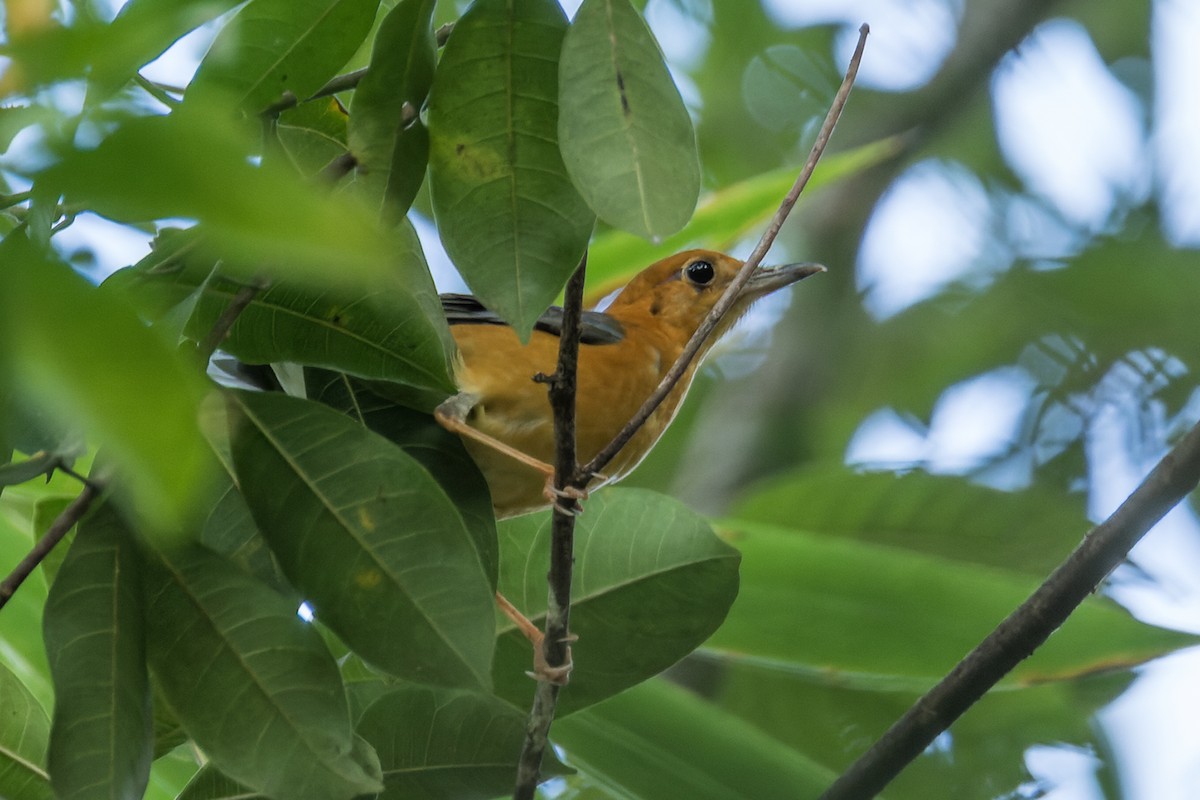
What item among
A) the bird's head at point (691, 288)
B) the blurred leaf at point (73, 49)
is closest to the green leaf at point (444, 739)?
the blurred leaf at point (73, 49)

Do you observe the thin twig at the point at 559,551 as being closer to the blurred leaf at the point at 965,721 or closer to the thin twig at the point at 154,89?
the thin twig at the point at 154,89

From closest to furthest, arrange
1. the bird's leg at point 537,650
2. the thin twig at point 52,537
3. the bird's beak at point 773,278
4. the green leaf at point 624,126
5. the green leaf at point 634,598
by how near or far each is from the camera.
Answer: the green leaf at point 624,126 < the thin twig at point 52,537 < the bird's leg at point 537,650 < the green leaf at point 634,598 < the bird's beak at point 773,278

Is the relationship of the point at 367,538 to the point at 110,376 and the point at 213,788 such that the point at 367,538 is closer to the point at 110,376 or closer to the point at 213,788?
the point at 213,788

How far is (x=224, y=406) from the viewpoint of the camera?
6.59 ft

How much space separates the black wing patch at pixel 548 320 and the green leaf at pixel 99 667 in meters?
1.67

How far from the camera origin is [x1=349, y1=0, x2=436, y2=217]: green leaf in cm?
183

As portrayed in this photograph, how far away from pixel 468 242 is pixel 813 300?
6.12m

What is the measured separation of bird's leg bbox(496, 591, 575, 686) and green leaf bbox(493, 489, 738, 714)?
3 centimetres

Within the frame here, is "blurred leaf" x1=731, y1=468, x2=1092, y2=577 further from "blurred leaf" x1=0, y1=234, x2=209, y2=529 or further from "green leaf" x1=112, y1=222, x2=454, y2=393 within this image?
"blurred leaf" x1=0, y1=234, x2=209, y2=529

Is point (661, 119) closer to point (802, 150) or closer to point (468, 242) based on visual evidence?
point (468, 242)

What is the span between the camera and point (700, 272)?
15.6 feet

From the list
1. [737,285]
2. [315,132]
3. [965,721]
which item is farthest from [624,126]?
[965,721]

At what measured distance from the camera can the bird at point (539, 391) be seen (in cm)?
335

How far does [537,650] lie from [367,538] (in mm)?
741
